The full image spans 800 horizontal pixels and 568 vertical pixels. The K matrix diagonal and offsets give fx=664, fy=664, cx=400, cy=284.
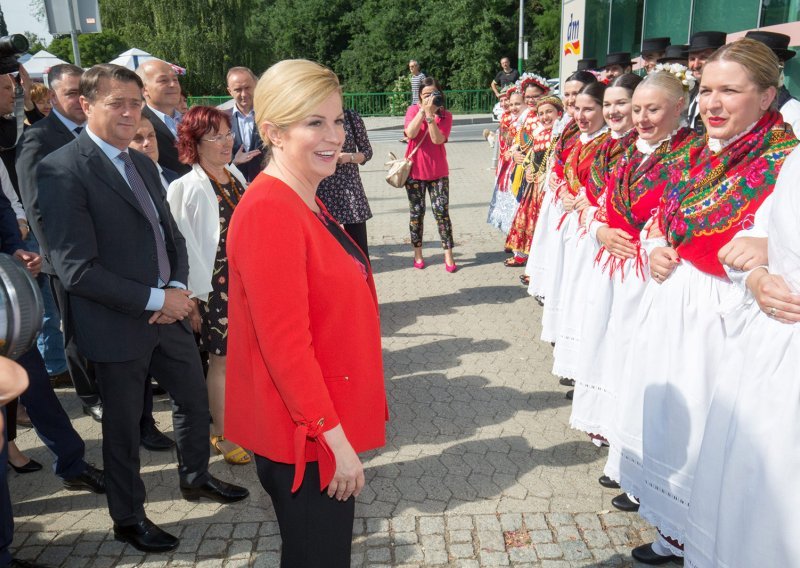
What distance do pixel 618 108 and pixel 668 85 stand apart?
1.90ft

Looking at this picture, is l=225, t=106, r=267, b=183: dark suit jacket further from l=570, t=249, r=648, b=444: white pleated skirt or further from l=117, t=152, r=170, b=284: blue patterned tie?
l=570, t=249, r=648, b=444: white pleated skirt

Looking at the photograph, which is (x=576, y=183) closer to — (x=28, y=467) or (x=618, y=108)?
(x=618, y=108)

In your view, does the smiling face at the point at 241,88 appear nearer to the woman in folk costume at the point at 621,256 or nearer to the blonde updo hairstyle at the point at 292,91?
the woman in folk costume at the point at 621,256

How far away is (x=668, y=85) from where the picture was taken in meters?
3.43

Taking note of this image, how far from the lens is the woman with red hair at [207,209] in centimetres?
376

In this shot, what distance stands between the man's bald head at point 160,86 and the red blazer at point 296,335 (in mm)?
3833

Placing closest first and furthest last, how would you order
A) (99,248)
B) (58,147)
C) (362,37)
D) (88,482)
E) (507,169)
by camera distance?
(99,248) → (88,482) → (58,147) → (507,169) → (362,37)

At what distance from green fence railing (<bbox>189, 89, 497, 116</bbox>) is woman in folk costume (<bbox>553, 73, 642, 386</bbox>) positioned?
29.9m

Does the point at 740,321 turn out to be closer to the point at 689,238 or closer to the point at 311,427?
the point at 689,238

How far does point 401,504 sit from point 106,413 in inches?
62.6

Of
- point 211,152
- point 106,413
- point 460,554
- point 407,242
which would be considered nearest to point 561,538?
point 460,554

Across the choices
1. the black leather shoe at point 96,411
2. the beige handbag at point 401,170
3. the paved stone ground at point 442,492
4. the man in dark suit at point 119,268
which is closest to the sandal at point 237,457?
the paved stone ground at point 442,492

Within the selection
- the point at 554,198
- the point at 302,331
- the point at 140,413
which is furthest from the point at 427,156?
the point at 302,331

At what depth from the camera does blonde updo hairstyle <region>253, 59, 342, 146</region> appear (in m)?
1.88
